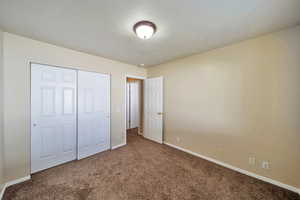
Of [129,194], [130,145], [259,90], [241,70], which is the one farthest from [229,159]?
[130,145]

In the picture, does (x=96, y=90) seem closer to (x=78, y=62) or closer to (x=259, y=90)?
(x=78, y=62)

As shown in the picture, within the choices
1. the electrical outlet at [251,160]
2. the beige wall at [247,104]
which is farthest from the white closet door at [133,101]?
the electrical outlet at [251,160]

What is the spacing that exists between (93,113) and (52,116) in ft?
2.53

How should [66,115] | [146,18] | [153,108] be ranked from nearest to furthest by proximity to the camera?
[146,18] → [66,115] → [153,108]

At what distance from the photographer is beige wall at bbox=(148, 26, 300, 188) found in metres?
1.68

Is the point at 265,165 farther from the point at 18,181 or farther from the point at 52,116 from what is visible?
the point at 18,181

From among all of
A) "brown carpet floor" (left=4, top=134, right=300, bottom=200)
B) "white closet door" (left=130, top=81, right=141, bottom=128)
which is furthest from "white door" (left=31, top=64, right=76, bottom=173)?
"white closet door" (left=130, top=81, right=141, bottom=128)

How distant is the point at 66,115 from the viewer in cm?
239

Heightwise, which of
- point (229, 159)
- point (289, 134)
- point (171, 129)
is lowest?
point (229, 159)

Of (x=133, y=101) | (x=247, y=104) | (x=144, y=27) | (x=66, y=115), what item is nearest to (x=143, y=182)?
(x=66, y=115)

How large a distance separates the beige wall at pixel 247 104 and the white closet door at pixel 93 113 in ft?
6.62

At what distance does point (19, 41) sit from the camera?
1.88 metres

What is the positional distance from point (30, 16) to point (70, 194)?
2480 mm

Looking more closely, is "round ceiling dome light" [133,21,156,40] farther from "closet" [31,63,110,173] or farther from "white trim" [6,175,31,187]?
"white trim" [6,175,31,187]
